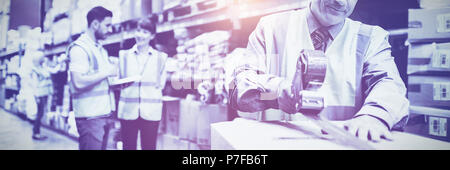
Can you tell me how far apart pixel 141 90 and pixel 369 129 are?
1.41 m

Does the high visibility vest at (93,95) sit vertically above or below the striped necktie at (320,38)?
below

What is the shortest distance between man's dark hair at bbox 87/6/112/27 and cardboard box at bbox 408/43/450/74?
1.86 meters

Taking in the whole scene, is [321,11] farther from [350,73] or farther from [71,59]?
[71,59]

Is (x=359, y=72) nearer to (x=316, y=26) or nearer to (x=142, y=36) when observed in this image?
(x=316, y=26)

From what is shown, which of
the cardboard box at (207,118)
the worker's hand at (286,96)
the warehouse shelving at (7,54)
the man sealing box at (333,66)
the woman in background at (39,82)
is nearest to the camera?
the worker's hand at (286,96)

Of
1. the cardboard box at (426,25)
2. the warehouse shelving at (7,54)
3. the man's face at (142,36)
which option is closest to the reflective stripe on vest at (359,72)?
the cardboard box at (426,25)

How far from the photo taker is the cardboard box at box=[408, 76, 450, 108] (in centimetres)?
140

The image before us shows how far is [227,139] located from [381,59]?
2.84ft

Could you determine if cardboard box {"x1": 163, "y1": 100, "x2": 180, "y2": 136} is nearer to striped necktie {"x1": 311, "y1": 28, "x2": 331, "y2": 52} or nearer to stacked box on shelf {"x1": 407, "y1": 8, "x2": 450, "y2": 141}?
striped necktie {"x1": 311, "y1": 28, "x2": 331, "y2": 52}

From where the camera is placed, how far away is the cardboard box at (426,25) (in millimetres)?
1396

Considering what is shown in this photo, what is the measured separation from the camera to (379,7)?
145cm

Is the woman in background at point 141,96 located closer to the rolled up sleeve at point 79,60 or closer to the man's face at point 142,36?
the man's face at point 142,36

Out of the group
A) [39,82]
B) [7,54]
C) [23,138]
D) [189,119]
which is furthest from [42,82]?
[189,119]
